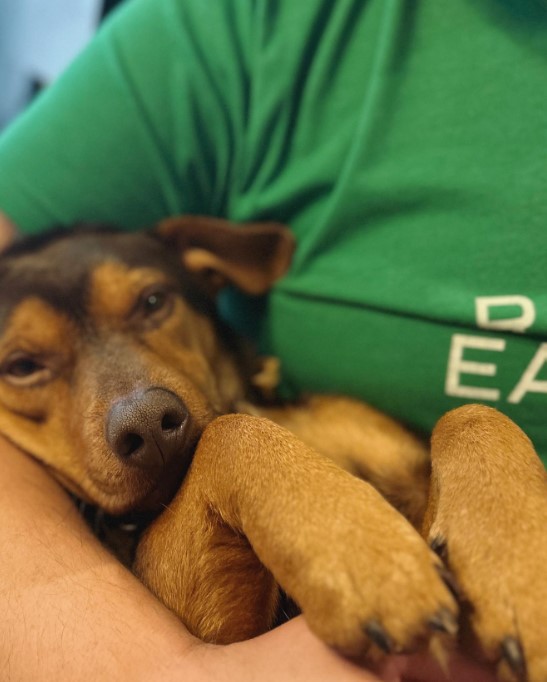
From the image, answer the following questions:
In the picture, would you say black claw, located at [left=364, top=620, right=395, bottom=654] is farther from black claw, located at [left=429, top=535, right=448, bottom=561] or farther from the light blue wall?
the light blue wall

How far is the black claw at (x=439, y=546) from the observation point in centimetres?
87

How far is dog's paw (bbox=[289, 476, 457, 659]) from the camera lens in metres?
0.75

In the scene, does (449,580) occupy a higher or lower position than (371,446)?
higher

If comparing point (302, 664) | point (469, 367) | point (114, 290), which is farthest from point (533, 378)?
point (114, 290)

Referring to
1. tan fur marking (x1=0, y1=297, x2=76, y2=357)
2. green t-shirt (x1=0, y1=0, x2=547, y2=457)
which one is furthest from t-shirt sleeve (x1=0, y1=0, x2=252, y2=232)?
tan fur marking (x1=0, y1=297, x2=76, y2=357)

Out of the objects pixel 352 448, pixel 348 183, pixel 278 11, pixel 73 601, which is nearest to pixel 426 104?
pixel 348 183

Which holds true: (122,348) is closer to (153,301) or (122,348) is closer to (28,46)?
(153,301)

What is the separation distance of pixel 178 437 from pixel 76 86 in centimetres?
100

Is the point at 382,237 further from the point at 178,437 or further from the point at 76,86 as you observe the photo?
the point at 76,86

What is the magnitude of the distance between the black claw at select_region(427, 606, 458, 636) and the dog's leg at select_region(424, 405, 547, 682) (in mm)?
40

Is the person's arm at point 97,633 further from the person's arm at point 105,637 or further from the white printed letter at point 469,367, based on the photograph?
the white printed letter at point 469,367

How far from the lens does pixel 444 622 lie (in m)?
0.76

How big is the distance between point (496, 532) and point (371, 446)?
20.3 inches

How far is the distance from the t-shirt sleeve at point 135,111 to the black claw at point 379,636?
3.98ft
